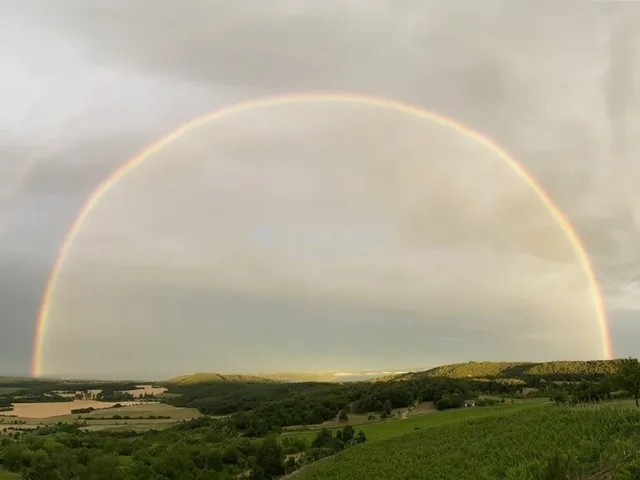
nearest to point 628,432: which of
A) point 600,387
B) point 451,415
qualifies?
point 600,387

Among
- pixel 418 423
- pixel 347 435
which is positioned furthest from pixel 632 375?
pixel 347 435

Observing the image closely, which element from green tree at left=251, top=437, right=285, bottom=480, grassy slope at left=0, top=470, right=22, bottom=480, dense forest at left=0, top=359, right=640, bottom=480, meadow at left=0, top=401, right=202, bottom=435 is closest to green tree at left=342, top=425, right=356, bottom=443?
dense forest at left=0, top=359, right=640, bottom=480

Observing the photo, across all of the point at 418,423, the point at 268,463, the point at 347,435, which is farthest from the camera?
the point at 418,423

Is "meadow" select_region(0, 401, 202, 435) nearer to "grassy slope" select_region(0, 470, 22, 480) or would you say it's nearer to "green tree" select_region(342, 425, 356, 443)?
"green tree" select_region(342, 425, 356, 443)

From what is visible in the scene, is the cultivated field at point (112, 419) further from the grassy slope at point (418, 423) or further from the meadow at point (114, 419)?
the grassy slope at point (418, 423)

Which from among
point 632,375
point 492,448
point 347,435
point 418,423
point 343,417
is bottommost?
point 343,417

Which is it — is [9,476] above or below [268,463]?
above

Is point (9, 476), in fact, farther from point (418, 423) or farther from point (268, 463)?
point (418, 423)

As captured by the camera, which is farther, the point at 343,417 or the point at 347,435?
the point at 343,417

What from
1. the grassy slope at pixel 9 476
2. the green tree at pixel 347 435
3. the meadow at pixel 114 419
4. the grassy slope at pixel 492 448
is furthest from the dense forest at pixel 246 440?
the grassy slope at pixel 492 448
